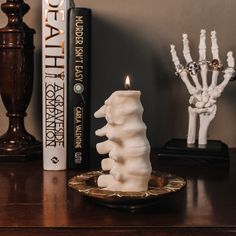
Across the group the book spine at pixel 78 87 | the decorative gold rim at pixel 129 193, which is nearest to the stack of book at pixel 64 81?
the book spine at pixel 78 87

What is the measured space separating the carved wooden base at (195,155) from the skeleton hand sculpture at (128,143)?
0.82 ft

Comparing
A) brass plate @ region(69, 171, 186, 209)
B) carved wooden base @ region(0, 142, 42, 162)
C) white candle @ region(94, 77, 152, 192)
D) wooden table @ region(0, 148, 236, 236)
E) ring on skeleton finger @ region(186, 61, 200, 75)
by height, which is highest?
ring on skeleton finger @ region(186, 61, 200, 75)

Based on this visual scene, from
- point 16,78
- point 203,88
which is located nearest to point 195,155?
point 203,88

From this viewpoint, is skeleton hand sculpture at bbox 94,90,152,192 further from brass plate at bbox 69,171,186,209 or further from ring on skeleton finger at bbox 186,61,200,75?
ring on skeleton finger at bbox 186,61,200,75

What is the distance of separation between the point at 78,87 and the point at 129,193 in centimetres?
28

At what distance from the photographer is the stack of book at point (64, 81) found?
30.4 inches

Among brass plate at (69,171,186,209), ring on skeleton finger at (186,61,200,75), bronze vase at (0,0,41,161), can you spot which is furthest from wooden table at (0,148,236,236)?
ring on skeleton finger at (186,61,200,75)

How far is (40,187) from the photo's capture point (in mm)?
670

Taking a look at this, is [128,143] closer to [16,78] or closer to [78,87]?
[78,87]

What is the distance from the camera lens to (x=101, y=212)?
1.81 feet

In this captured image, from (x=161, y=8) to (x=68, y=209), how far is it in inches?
22.5

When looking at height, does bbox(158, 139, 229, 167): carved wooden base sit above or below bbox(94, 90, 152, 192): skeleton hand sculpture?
below

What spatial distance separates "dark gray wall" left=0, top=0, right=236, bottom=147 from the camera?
3.27ft

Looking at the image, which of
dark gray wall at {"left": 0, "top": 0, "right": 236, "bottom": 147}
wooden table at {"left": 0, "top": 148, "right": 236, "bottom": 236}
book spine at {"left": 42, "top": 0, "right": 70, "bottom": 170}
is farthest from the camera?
dark gray wall at {"left": 0, "top": 0, "right": 236, "bottom": 147}
